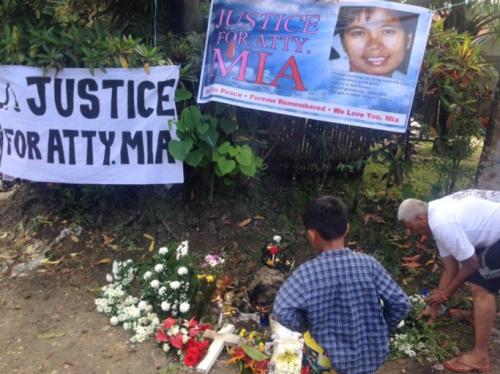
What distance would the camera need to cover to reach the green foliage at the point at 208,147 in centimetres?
379

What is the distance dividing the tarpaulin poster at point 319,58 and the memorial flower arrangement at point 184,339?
1.81m

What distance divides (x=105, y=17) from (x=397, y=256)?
380 centimetres

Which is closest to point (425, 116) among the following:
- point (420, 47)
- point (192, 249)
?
point (420, 47)

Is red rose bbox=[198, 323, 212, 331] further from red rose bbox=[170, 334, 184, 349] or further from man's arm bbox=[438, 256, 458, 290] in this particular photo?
man's arm bbox=[438, 256, 458, 290]

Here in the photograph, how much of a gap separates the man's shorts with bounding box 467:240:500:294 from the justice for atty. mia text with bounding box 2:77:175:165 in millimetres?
2510

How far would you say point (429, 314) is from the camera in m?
3.44

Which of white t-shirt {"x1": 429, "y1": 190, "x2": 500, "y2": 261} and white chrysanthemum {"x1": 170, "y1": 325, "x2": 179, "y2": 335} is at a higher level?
white t-shirt {"x1": 429, "y1": 190, "x2": 500, "y2": 261}

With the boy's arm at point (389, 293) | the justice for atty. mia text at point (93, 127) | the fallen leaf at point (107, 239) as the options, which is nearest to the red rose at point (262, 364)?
the boy's arm at point (389, 293)

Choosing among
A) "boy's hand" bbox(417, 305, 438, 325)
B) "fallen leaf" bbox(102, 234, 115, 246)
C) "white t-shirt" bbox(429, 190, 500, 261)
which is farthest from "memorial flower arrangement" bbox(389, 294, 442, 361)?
"fallen leaf" bbox(102, 234, 115, 246)

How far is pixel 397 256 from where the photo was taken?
13.8ft

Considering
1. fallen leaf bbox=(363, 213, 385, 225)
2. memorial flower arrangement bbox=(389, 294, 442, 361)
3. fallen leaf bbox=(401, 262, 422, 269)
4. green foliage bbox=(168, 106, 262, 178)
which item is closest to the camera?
memorial flower arrangement bbox=(389, 294, 442, 361)

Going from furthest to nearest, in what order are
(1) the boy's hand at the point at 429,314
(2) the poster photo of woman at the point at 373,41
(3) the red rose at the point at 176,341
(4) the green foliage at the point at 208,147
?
1. (4) the green foliage at the point at 208,147
2. (2) the poster photo of woman at the point at 373,41
3. (1) the boy's hand at the point at 429,314
4. (3) the red rose at the point at 176,341

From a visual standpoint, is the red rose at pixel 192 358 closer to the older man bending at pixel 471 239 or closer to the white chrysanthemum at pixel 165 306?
the white chrysanthemum at pixel 165 306

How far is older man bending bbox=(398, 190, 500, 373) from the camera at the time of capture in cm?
277
